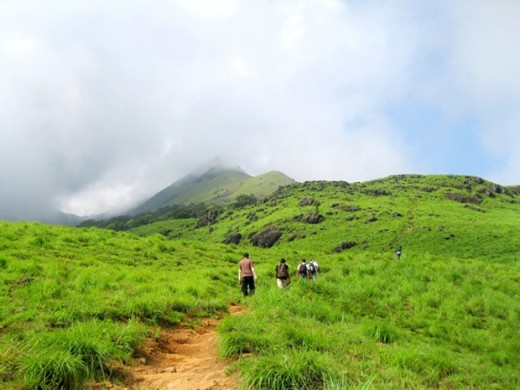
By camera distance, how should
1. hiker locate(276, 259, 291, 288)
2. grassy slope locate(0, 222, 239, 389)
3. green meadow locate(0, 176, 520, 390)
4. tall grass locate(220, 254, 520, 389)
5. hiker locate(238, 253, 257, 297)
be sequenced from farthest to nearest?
hiker locate(276, 259, 291, 288), hiker locate(238, 253, 257, 297), tall grass locate(220, 254, 520, 389), green meadow locate(0, 176, 520, 390), grassy slope locate(0, 222, 239, 389)

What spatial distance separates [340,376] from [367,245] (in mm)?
109635

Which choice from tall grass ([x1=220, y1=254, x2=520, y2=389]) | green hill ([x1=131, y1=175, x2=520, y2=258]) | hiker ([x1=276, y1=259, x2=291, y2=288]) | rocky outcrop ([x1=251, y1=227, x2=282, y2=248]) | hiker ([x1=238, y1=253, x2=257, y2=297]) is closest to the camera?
tall grass ([x1=220, y1=254, x2=520, y2=389])

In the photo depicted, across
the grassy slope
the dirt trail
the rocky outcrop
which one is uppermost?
the rocky outcrop

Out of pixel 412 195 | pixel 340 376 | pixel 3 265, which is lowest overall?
pixel 340 376

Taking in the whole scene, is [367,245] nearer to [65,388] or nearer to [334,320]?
[334,320]

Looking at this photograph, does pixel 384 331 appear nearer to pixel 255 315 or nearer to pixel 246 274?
pixel 255 315

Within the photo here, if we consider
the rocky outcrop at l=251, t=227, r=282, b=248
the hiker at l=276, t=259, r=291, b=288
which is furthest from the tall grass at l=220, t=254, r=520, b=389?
the rocky outcrop at l=251, t=227, r=282, b=248

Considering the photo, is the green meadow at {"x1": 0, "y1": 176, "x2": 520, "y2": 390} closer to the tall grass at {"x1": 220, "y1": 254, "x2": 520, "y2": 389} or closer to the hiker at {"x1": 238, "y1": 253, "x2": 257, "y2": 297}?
the tall grass at {"x1": 220, "y1": 254, "x2": 520, "y2": 389}

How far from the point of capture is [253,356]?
8.48 meters

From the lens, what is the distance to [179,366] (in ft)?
29.6

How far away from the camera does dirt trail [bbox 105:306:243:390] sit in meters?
7.50

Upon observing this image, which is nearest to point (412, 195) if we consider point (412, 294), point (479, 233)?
point (479, 233)

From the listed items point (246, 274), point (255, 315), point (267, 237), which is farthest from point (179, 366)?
point (267, 237)

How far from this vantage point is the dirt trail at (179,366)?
24.6ft
